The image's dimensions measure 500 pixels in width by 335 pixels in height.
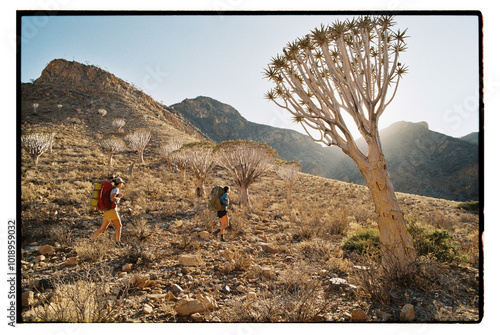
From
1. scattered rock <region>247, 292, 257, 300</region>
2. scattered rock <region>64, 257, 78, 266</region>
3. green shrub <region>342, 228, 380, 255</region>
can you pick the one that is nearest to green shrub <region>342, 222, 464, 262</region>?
green shrub <region>342, 228, 380, 255</region>

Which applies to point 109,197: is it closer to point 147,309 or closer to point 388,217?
point 147,309

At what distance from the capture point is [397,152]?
55.5 m

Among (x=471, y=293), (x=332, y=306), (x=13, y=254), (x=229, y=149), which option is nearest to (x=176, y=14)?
(x=13, y=254)

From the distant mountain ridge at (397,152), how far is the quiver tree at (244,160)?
8.64 m

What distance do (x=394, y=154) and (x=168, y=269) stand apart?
207ft

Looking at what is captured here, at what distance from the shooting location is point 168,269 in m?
4.15

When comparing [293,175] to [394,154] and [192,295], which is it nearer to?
[192,295]

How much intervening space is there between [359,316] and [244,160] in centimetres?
1019

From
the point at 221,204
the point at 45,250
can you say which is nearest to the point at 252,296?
the point at 221,204

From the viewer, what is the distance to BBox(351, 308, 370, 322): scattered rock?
2.58 metres

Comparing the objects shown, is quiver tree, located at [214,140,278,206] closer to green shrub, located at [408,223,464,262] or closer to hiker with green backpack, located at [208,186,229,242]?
hiker with green backpack, located at [208,186,229,242]

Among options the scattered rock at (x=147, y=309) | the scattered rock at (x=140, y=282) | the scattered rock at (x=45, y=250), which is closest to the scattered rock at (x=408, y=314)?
the scattered rock at (x=147, y=309)

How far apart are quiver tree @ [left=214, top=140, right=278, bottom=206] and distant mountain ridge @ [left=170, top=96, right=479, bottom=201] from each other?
864 centimetres

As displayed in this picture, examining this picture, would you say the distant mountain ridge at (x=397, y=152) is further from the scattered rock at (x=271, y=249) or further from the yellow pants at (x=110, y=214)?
the yellow pants at (x=110, y=214)
